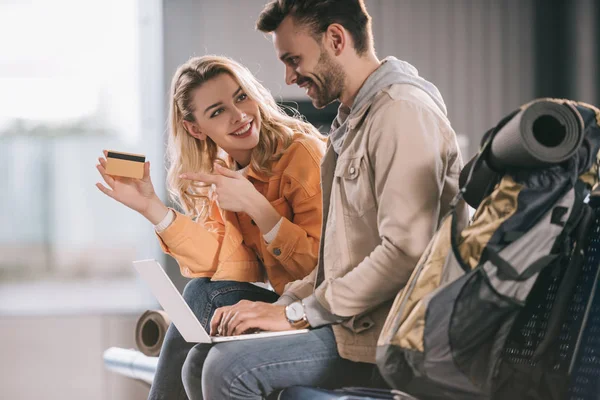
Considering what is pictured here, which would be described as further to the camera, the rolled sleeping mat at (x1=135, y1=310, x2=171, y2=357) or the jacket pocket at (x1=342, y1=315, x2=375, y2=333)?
the rolled sleeping mat at (x1=135, y1=310, x2=171, y2=357)

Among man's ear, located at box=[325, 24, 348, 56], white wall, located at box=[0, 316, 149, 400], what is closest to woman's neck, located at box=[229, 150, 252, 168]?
man's ear, located at box=[325, 24, 348, 56]

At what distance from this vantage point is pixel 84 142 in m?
4.19

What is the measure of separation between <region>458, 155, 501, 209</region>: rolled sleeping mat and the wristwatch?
17.8 inches

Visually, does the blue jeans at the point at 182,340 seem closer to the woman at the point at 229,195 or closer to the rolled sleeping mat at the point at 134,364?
the woman at the point at 229,195

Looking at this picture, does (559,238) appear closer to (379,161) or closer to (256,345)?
(379,161)

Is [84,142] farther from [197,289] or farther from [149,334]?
[197,289]

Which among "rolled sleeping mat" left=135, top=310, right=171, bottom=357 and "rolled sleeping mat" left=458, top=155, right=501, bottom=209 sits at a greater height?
"rolled sleeping mat" left=458, top=155, right=501, bottom=209

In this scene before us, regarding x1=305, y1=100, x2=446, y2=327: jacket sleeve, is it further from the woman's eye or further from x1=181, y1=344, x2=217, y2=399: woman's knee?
the woman's eye

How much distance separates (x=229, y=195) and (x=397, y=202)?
2.21 feet

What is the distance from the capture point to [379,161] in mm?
1393

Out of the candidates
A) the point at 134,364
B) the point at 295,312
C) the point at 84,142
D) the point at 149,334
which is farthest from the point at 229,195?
the point at 84,142

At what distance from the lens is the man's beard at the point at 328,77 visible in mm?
1608

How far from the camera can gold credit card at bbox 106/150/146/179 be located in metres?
2.05

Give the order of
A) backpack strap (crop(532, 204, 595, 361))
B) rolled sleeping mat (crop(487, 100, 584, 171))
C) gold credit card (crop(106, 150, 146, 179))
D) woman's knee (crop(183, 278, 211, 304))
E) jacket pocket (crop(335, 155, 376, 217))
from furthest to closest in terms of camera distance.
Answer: gold credit card (crop(106, 150, 146, 179)), woman's knee (crop(183, 278, 211, 304)), jacket pocket (crop(335, 155, 376, 217)), backpack strap (crop(532, 204, 595, 361)), rolled sleeping mat (crop(487, 100, 584, 171))
